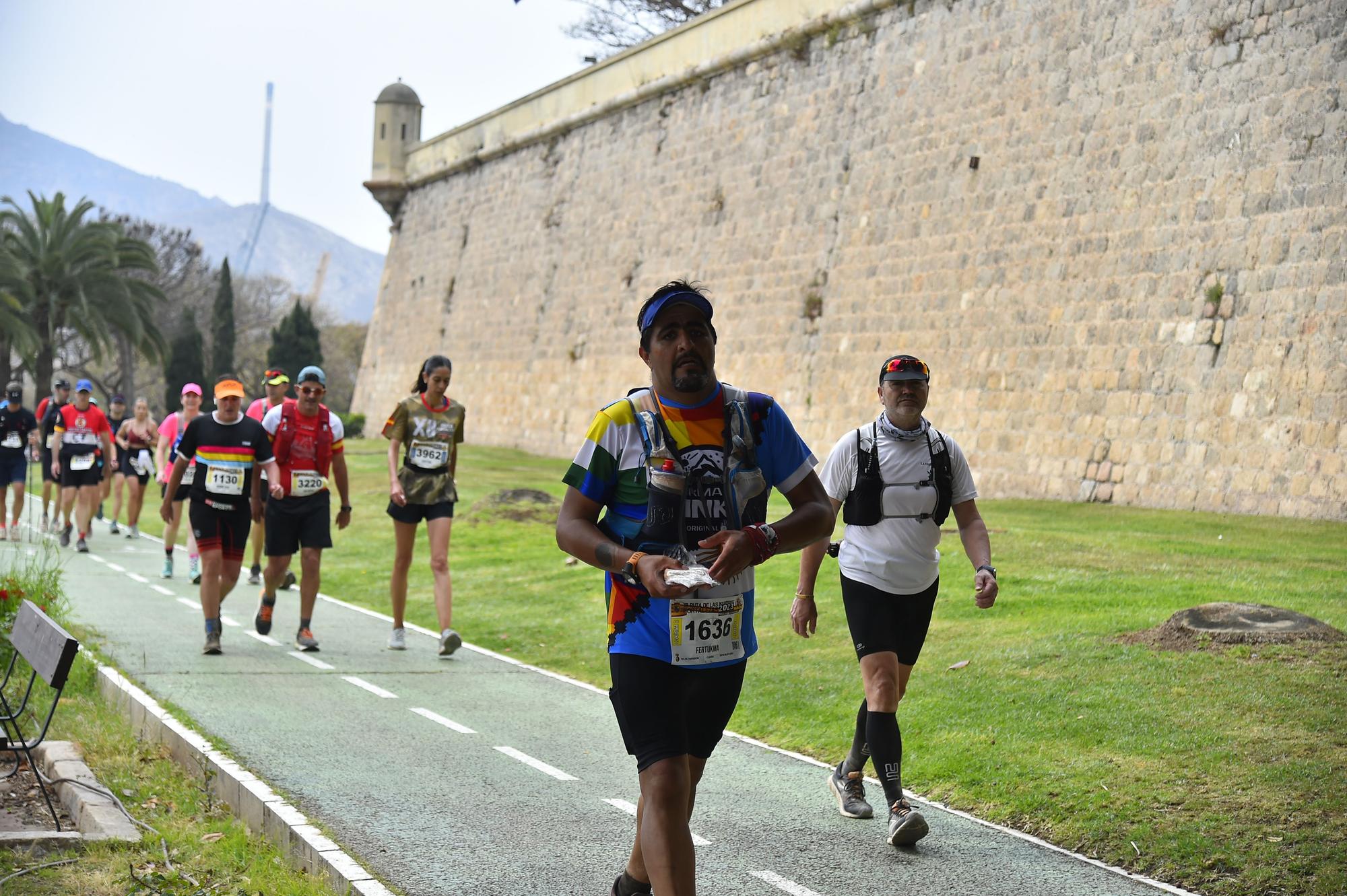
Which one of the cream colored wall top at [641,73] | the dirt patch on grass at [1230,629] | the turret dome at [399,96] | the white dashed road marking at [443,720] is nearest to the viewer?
the white dashed road marking at [443,720]

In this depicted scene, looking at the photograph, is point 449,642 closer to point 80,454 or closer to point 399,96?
point 80,454

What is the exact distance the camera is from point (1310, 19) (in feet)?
52.4

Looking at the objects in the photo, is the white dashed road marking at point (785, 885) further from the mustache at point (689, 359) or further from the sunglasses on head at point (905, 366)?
the sunglasses on head at point (905, 366)

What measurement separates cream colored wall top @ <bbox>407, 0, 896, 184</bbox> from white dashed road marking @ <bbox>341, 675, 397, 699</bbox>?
56.5 ft

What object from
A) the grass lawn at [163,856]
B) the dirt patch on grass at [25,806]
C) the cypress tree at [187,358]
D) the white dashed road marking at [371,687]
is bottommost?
the dirt patch on grass at [25,806]

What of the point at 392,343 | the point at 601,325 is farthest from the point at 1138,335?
the point at 392,343

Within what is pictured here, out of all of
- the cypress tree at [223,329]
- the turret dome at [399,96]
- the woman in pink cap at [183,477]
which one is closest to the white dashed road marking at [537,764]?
the woman in pink cap at [183,477]

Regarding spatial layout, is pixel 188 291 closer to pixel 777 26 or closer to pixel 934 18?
pixel 777 26

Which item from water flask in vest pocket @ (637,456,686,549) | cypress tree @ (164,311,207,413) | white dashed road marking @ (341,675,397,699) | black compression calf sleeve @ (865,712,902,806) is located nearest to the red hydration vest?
white dashed road marking @ (341,675,397,699)

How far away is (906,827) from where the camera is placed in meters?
5.74

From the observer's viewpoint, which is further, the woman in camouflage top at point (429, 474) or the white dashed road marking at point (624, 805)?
the woman in camouflage top at point (429, 474)

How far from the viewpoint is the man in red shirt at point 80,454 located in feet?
61.2

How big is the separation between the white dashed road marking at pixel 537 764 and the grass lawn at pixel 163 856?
5.10 ft

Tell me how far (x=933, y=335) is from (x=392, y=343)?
2752 cm
